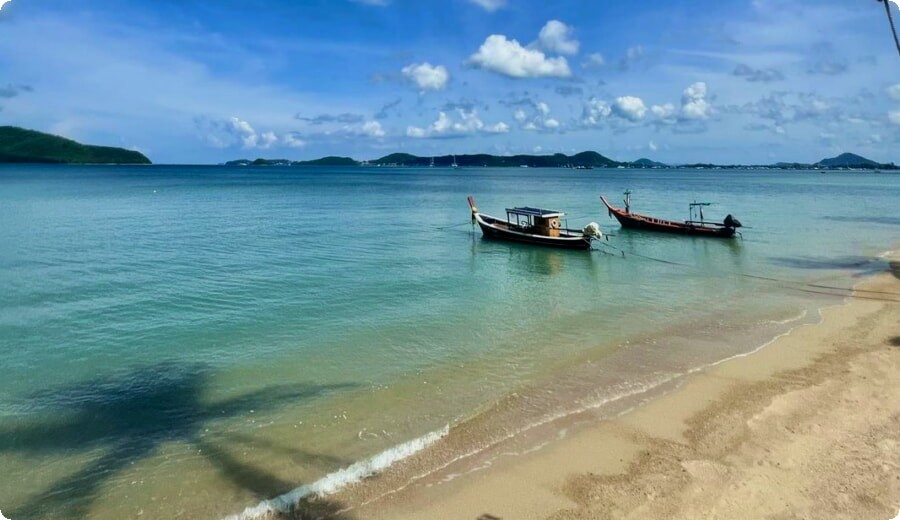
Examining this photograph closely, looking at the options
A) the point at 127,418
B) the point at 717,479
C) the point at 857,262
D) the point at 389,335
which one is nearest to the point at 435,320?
the point at 389,335

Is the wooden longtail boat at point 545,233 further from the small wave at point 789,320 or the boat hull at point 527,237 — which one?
the small wave at point 789,320

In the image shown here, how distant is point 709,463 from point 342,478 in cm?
642

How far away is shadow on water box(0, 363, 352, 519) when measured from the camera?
30.5ft

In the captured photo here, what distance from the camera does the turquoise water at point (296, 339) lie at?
33.5 ft

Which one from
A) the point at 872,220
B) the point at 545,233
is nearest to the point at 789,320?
the point at 545,233

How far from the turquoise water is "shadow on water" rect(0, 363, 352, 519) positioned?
0.05 m

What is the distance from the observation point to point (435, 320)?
1911 centimetres

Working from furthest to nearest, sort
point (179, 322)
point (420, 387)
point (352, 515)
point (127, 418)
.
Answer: point (179, 322), point (420, 387), point (127, 418), point (352, 515)

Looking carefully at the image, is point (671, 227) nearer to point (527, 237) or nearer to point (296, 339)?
point (527, 237)

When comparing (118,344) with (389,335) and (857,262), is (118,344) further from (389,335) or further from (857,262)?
(857,262)

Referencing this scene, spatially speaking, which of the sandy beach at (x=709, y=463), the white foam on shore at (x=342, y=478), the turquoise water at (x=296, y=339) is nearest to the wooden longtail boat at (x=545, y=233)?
the turquoise water at (x=296, y=339)

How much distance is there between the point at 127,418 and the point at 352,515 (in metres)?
6.67

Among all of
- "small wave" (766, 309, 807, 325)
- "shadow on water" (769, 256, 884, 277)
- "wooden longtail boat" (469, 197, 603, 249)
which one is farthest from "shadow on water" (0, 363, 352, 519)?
"shadow on water" (769, 256, 884, 277)

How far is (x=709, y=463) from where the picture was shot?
938 cm
